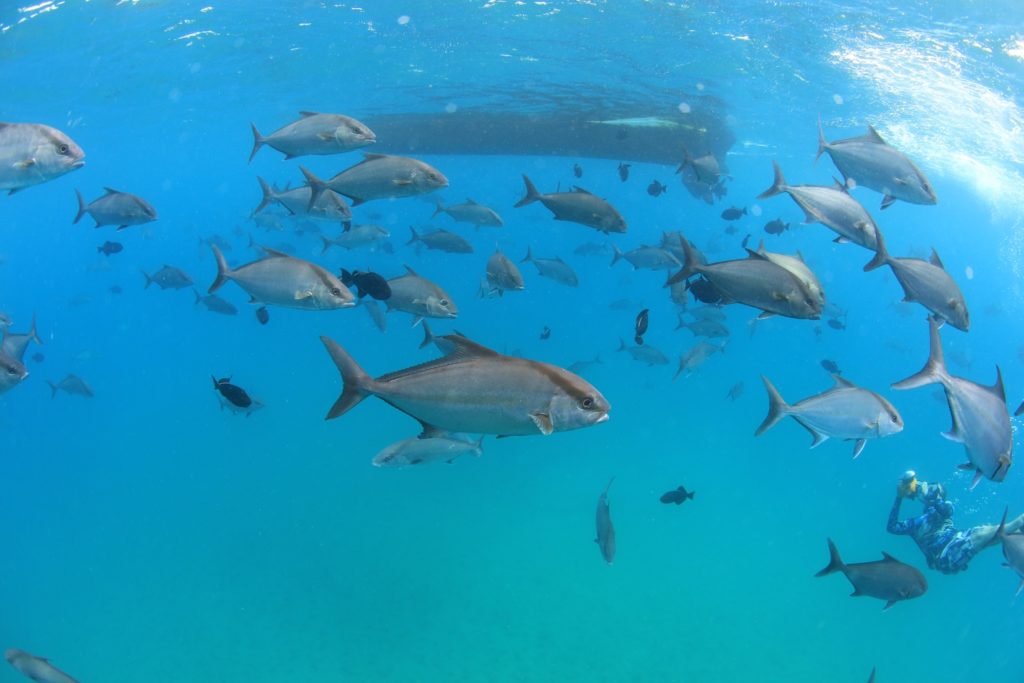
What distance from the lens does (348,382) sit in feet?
10.0

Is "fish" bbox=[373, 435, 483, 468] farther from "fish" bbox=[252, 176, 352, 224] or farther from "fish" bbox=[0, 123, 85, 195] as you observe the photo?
"fish" bbox=[0, 123, 85, 195]

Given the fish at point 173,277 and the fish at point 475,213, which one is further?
the fish at point 173,277

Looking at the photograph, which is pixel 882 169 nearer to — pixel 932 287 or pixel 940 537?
pixel 932 287

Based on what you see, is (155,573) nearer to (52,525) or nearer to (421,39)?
(52,525)

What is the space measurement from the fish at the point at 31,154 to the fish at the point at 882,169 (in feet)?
21.9

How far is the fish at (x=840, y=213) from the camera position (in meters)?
4.91

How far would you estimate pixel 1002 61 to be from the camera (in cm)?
1614

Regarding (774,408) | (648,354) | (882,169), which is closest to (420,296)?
(774,408)

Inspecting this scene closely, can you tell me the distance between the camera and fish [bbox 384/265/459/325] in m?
6.38

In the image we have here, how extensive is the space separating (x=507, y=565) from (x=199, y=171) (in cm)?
5601

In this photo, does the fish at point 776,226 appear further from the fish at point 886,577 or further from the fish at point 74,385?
the fish at point 74,385

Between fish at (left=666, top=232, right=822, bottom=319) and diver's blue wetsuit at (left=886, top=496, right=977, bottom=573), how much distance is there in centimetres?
795

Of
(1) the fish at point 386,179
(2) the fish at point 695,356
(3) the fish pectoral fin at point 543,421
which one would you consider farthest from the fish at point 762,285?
(2) the fish at point 695,356

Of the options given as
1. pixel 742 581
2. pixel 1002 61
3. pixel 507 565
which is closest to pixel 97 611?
pixel 507 565
